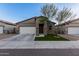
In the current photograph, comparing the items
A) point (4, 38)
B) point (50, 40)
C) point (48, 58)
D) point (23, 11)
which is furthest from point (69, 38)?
point (48, 58)

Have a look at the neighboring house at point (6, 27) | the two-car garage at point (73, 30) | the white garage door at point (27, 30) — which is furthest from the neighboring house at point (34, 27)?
the two-car garage at point (73, 30)

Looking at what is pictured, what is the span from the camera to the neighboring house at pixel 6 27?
11116 millimetres

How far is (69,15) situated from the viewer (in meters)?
11.3

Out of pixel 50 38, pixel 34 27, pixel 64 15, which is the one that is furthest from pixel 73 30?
pixel 34 27

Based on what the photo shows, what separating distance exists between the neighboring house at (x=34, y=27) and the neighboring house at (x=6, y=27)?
0.41m

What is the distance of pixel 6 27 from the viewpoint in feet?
37.2

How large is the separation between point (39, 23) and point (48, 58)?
16.7ft

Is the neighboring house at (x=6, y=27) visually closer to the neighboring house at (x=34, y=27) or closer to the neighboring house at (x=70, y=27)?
the neighboring house at (x=34, y=27)

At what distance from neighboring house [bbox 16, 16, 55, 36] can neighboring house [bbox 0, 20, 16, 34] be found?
407mm

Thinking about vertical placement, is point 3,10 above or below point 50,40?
above

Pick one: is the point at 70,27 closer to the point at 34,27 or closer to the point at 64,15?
the point at 64,15

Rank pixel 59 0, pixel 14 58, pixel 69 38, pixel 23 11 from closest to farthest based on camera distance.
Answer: pixel 14 58 < pixel 59 0 < pixel 23 11 < pixel 69 38

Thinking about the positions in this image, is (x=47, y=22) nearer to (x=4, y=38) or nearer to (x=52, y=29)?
(x=52, y=29)

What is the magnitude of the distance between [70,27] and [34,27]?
2.52m
